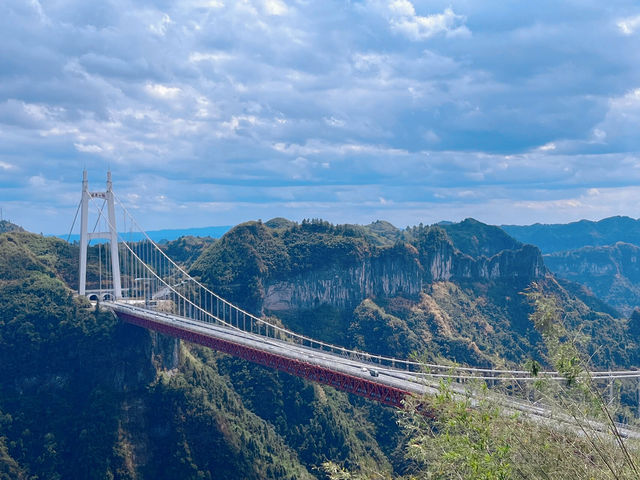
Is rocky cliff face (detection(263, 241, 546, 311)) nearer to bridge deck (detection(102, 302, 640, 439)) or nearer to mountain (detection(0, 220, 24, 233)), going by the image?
bridge deck (detection(102, 302, 640, 439))

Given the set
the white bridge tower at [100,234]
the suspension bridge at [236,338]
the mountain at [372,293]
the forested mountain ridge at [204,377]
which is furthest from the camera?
the mountain at [372,293]

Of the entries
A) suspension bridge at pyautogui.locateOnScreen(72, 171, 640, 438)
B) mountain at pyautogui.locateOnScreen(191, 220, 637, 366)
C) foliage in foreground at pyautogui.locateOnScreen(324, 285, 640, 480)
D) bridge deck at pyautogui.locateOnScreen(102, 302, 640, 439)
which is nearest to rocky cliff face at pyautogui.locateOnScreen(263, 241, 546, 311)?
mountain at pyautogui.locateOnScreen(191, 220, 637, 366)

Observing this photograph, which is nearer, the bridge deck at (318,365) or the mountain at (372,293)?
the bridge deck at (318,365)

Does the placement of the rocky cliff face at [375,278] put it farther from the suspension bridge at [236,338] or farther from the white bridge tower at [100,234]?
the white bridge tower at [100,234]

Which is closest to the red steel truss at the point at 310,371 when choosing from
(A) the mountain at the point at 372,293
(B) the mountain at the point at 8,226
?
(A) the mountain at the point at 372,293

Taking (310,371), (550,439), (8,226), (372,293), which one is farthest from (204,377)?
(8,226)

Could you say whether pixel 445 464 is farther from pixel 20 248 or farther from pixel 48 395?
pixel 20 248

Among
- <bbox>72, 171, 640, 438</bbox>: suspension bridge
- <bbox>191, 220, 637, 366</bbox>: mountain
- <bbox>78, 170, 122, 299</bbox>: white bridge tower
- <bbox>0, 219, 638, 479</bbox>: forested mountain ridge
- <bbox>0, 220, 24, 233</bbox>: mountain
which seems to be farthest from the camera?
<bbox>0, 220, 24, 233</bbox>: mountain
